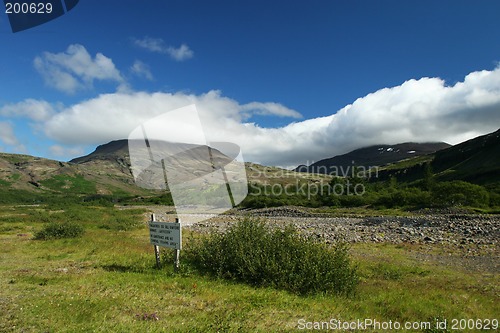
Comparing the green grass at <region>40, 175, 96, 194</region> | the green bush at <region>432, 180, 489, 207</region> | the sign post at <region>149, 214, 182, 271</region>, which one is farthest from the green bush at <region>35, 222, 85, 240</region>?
the green grass at <region>40, 175, 96, 194</region>

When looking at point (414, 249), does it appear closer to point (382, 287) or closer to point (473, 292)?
point (473, 292)

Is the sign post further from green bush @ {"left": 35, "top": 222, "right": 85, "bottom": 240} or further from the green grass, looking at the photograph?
the green grass

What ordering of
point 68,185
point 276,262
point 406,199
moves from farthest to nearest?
point 68,185 < point 406,199 < point 276,262

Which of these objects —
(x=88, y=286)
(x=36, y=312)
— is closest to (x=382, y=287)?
(x=88, y=286)

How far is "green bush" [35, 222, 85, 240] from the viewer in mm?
27717

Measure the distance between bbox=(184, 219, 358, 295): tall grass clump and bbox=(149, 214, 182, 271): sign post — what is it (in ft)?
5.32

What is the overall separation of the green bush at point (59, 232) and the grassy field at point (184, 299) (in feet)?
28.6

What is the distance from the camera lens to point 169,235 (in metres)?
14.5

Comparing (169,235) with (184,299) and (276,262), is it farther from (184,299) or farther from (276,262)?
(276,262)

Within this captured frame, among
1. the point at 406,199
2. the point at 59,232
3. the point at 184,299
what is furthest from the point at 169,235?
the point at 406,199

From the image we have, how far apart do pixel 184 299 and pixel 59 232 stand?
22.7 meters

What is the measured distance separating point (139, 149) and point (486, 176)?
15207 centimetres

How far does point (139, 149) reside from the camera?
7906 millimetres

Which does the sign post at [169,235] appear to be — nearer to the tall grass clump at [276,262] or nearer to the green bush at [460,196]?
the tall grass clump at [276,262]
